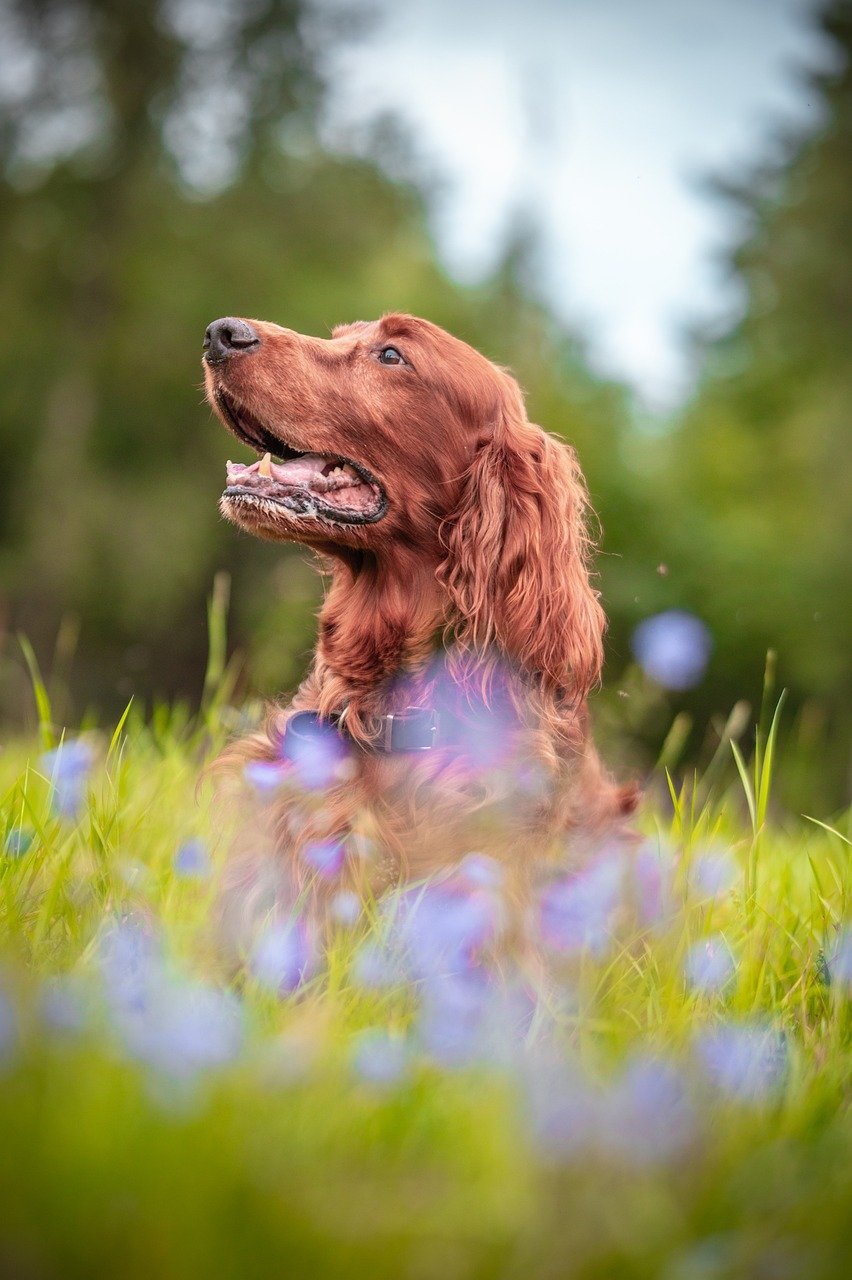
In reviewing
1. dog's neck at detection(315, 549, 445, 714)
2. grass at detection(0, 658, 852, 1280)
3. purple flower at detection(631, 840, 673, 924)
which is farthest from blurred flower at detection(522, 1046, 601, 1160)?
dog's neck at detection(315, 549, 445, 714)

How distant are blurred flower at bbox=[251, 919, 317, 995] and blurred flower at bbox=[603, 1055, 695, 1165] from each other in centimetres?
55

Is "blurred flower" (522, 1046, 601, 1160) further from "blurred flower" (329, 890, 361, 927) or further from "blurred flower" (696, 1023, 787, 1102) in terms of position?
"blurred flower" (329, 890, 361, 927)

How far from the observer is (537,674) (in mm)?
2719

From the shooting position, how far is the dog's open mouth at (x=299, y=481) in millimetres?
2771

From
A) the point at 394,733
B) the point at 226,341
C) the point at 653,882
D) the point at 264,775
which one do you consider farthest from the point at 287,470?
the point at 653,882

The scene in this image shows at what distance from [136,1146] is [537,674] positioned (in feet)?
5.93

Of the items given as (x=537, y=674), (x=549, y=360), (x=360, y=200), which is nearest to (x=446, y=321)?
(x=549, y=360)

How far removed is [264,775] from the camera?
89.2 inches

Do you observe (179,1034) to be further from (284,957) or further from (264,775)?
(264,775)

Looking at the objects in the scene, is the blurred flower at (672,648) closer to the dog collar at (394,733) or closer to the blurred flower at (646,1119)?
the dog collar at (394,733)

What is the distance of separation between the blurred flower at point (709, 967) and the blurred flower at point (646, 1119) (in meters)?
0.53

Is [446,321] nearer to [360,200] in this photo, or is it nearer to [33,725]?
[360,200]

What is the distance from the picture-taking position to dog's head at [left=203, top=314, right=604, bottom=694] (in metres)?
2.77

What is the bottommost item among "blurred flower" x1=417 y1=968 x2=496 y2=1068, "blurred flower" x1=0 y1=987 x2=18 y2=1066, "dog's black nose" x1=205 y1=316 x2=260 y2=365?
"blurred flower" x1=417 y1=968 x2=496 y2=1068
